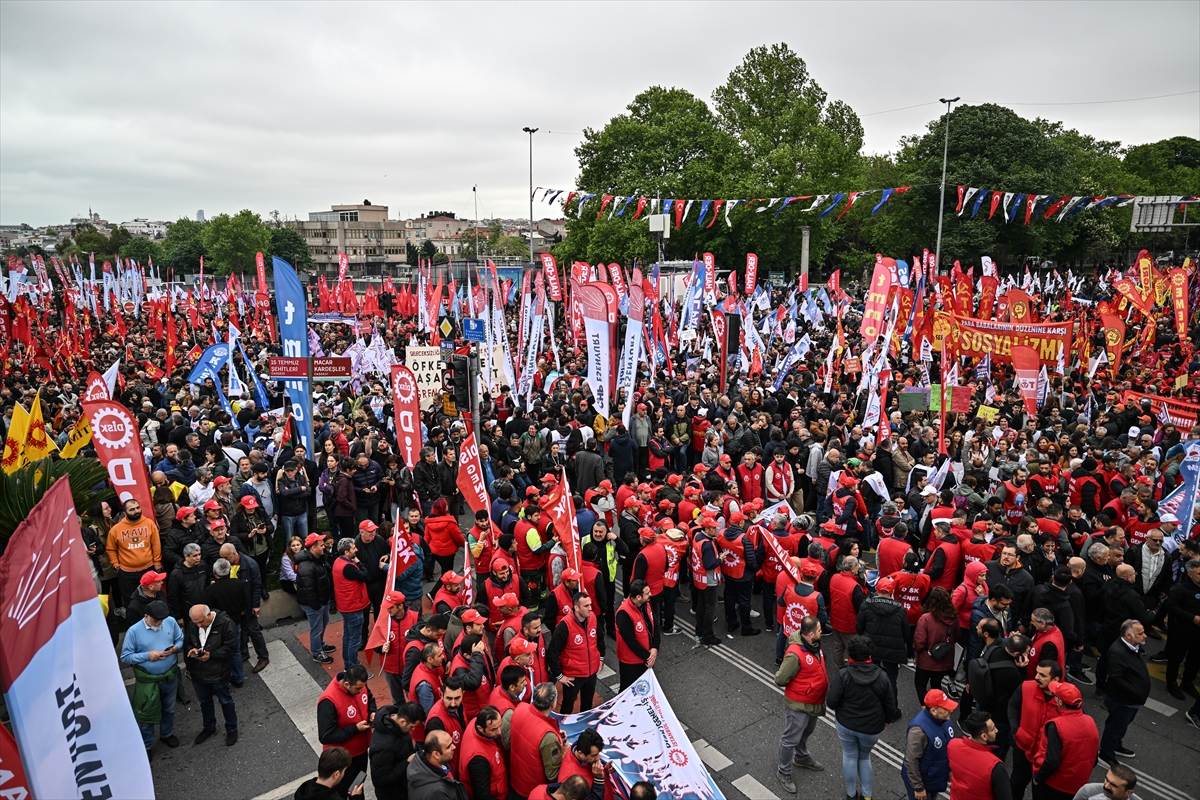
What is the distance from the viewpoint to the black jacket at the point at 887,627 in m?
6.69

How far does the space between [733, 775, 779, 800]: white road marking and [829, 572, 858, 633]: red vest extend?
1.84m

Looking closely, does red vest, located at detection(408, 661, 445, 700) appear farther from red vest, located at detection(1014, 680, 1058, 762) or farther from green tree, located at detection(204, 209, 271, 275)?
green tree, located at detection(204, 209, 271, 275)

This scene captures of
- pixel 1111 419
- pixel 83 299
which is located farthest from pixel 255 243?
pixel 1111 419

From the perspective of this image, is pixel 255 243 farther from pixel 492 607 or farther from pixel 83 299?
pixel 492 607

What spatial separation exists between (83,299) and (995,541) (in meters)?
38.2

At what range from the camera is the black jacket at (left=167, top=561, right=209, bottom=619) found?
24.2 ft

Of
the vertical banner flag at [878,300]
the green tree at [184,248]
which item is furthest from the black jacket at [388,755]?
the green tree at [184,248]

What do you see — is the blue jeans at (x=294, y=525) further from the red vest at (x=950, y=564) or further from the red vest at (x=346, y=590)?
the red vest at (x=950, y=564)

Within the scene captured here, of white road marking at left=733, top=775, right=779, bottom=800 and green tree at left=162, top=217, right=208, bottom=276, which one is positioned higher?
green tree at left=162, top=217, right=208, bottom=276

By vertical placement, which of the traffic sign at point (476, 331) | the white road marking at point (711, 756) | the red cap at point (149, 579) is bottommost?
the white road marking at point (711, 756)

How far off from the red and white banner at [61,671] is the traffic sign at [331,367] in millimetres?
7689

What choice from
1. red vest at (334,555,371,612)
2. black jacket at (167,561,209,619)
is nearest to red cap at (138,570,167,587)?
black jacket at (167,561,209,619)

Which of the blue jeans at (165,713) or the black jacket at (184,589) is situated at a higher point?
the black jacket at (184,589)

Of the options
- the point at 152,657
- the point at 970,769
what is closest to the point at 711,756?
the point at 970,769
